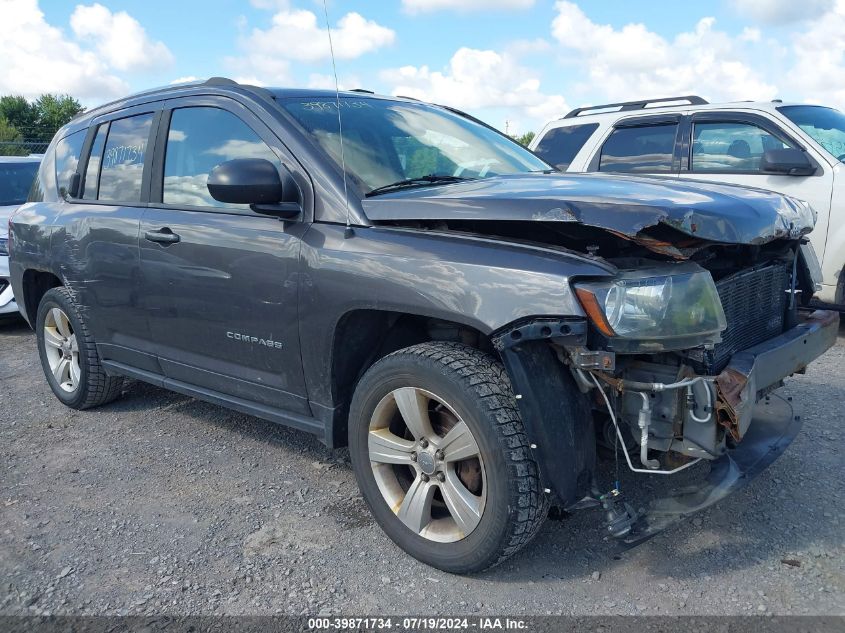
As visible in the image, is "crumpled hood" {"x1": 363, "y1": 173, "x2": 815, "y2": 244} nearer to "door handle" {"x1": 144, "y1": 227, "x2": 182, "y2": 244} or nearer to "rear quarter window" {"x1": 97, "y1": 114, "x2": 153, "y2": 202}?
"door handle" {"x1": 144, "y1": 227, "x2": 182, "y2": 244}

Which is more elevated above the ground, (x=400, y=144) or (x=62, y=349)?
(x=400, y=144)

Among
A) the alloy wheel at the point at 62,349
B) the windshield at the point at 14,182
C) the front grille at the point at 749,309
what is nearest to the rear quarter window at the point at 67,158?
the alloy wheel at the point at 62,349

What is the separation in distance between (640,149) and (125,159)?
15.3 feet

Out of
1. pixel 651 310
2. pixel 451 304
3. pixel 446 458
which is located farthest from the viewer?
pixel 446 458

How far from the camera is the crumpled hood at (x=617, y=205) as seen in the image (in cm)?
242

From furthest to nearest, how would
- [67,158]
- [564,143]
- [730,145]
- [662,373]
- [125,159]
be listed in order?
[564,143], [730,145], [67,158], [125,159], [662,373]

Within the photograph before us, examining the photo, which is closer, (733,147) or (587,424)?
(587,424)

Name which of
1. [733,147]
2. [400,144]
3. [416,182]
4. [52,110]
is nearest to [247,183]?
[416,182]

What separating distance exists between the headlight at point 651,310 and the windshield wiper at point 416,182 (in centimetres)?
109

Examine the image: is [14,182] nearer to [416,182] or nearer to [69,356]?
[69,356]

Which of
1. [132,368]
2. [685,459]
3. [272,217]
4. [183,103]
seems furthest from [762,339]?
[132,368]

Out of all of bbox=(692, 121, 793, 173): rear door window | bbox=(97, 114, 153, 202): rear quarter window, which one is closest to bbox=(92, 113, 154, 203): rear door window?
bbox=(97, 114, 153, 202): rear quarter window

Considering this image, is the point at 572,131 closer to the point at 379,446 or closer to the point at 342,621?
the point at 379,446

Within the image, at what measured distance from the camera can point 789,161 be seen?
595 cm
